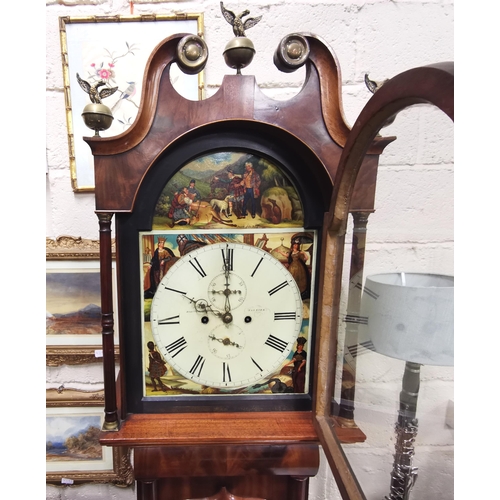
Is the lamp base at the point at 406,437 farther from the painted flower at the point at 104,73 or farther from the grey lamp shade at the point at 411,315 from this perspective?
the painted flower at the point at 104,73

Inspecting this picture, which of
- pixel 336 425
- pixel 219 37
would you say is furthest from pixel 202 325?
pixel 219 37

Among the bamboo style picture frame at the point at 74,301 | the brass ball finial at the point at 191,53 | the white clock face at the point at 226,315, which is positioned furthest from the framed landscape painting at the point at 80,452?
Answer: the brass ball finial at the point at 191,53

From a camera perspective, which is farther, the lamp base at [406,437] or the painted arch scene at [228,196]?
the painted arch scene at [228,196]

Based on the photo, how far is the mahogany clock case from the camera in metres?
0.55

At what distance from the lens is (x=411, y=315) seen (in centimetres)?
38

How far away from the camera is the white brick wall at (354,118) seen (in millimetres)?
361

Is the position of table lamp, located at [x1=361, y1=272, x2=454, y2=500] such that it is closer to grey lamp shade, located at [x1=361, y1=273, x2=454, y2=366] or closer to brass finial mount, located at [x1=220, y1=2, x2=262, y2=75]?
grey lamp shade, located at [x1=361, y1=273, x2=454, y2=366]

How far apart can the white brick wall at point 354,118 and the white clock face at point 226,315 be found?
17 cm

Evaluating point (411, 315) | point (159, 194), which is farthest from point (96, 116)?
point (411, 315)

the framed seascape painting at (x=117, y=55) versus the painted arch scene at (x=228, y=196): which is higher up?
the framed seascape painting at (x=117, y=55)

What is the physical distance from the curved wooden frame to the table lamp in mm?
85

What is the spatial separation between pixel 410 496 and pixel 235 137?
537mm

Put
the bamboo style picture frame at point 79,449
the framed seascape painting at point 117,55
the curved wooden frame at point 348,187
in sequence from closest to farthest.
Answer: the curved wooden frame at point 348,187 → the framed seascape painting at point 117,55 → the bamboo style picture frame at point 79,449
